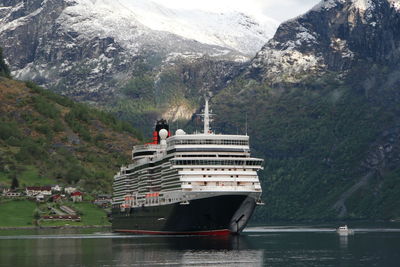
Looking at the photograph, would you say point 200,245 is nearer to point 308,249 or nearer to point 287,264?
point 308,249

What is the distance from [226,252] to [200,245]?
51.5 ft

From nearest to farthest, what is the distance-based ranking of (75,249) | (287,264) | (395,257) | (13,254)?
(287,264) → (395,257) → (13,254) → (75,249)

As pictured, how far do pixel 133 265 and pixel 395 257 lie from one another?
45377 millimetres

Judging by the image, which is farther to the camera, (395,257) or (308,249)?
(308,249)

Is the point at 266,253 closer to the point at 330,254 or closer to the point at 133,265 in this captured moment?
the point at 330,254

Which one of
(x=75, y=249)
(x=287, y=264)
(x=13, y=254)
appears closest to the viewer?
(x=287, y=264)

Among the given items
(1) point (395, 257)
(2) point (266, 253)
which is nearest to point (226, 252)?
(2) point (266, 253)

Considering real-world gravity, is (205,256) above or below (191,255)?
below

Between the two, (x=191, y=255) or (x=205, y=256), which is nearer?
(x=205, y=256)

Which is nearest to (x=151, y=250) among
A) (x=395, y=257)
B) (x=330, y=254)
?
(x=330, y=254)

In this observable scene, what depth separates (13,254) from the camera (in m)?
187

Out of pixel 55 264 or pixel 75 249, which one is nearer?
pixel 55 264

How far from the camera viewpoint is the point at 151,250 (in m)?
190

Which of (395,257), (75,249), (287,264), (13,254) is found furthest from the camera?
(75,249)
